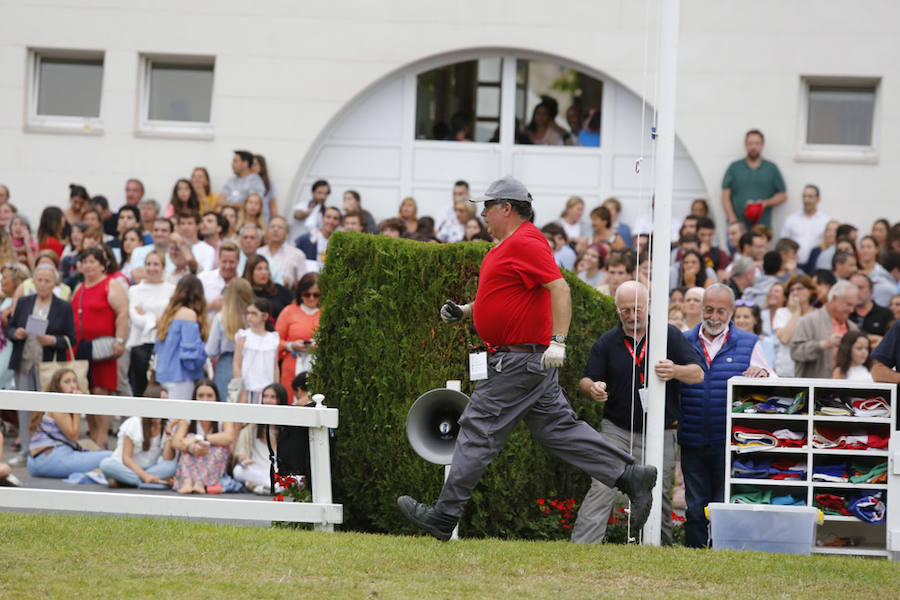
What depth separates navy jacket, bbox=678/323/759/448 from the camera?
29.5 ft

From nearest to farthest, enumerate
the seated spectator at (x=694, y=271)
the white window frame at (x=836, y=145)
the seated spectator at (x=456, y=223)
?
the seated spectator at (x=694, y=271), the seated spectator at (x=456, y=223), the white window frame at (x=836, y=145)

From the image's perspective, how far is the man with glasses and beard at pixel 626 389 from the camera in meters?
8.45

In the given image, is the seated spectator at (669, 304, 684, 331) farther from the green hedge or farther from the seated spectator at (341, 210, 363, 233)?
the seated spectator at (341, 210, 363, 233)

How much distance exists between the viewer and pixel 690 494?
30.1 feet

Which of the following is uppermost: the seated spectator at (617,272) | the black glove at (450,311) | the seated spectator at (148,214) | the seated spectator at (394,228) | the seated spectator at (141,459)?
the seated spectator at (148,214)

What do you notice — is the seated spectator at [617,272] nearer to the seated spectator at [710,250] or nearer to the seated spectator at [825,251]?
the seated spectator at [710,250]

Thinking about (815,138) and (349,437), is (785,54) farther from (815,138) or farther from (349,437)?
(349,437)

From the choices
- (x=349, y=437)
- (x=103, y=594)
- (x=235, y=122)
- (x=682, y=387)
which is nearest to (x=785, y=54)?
(x=235, y=122)

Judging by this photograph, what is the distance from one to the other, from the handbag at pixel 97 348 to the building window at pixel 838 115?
10.5 m

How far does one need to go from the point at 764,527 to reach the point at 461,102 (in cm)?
1205

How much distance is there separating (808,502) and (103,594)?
15.7ft

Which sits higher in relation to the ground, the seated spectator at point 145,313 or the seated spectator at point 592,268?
the seated spectator at point 592,268

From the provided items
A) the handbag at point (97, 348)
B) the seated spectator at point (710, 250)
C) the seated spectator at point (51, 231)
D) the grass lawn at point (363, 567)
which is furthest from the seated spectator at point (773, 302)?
the seated spectator at point (51, 231)

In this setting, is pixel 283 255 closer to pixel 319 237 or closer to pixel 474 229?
pixel 319 237
